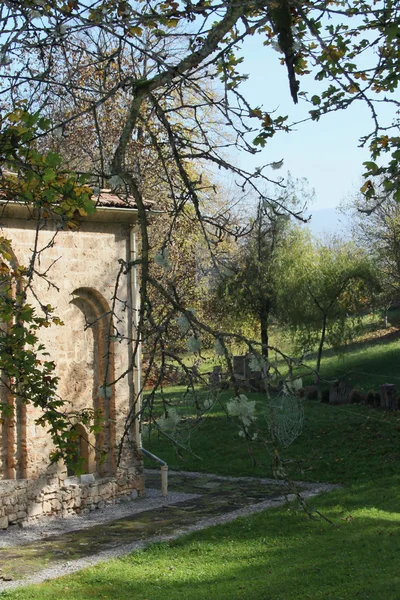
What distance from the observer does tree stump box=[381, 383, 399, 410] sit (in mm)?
20969

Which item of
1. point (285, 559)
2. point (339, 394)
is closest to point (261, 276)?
point (339, 394)

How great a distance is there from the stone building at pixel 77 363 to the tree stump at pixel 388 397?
8.50 metres

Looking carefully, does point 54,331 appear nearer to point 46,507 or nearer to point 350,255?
point 46,507

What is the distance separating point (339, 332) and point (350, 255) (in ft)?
11.1

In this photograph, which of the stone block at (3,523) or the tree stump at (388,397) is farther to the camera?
→ the tree stump at (388,397)

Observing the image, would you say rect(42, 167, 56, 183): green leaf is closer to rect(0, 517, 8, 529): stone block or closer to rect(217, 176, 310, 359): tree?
rect(0, 517, 8, 529): stone block

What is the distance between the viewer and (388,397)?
2105 cm

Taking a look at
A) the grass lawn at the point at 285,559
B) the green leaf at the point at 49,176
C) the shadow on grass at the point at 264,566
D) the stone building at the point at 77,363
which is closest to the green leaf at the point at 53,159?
the green leaf at the point at 49,176

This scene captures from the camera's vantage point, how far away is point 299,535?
11250mm

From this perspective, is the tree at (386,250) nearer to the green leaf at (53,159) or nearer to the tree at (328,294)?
the tree at (328,294)

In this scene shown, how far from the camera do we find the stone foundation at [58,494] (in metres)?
12.6

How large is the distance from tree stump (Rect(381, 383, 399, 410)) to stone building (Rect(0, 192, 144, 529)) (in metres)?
8.50

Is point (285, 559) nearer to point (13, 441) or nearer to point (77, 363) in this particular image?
point (13, 441)

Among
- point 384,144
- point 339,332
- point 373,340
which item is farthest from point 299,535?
point 373,340
